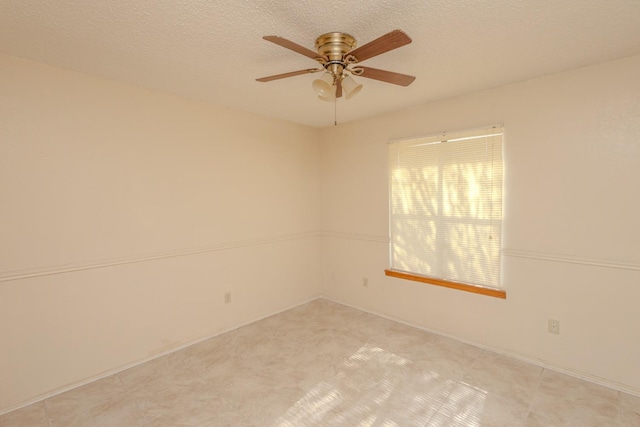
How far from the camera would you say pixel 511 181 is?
264cm

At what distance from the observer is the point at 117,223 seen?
8.27 ft

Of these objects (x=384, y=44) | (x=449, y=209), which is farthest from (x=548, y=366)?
(x=384, y=44)

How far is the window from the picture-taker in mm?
2760

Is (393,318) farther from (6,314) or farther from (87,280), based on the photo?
(6,314)

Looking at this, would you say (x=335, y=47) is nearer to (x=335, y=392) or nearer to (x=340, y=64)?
(x=340, y=64)

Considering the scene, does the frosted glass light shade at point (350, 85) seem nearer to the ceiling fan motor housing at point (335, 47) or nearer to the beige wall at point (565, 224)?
the ceiling fan motor housing at point (335, 47)

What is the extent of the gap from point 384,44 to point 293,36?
2.14ft

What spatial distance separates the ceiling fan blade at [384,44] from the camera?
50.7 inches

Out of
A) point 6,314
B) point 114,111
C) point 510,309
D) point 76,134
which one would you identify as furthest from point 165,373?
point 510,309

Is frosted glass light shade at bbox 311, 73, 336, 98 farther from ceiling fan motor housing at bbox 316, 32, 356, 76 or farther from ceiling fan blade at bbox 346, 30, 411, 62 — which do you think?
ceiling fan blade at bbox 346, 30, 411, 62

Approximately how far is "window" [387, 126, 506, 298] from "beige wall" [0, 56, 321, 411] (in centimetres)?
155

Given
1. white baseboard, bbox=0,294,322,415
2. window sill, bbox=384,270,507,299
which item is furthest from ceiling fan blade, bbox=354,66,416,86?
white baseboard, bbox=0,294,322,415

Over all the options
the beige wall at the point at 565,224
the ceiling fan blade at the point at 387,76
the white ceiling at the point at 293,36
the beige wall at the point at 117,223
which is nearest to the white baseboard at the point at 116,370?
the beige wall at the point at 117,223

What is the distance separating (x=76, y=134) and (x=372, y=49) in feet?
7.50
